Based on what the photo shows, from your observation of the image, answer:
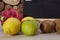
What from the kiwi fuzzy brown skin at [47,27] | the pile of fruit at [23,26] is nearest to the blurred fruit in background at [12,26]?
the pile of fruit at [23,26]

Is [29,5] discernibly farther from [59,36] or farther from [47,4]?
[59,36]

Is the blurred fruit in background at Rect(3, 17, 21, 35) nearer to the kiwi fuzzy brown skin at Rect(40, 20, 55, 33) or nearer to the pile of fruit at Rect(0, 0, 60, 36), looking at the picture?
the pile of fruit at Rect(0, 0, 60, 36)

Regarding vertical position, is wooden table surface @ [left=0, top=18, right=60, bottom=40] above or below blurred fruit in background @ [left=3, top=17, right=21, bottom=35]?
below

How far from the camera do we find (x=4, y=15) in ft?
2.55

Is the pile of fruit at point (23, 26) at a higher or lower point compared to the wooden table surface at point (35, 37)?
→ higher

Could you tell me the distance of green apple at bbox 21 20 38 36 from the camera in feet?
2.27

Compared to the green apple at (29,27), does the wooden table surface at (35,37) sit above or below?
below

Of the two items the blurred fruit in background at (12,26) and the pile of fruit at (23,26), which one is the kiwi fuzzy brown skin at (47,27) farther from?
the blurred fruit in background at (12,26)

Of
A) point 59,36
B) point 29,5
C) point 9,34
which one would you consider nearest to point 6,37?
point 9,34

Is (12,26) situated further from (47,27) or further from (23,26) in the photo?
(47,27)

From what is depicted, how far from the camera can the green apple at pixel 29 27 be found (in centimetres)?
69

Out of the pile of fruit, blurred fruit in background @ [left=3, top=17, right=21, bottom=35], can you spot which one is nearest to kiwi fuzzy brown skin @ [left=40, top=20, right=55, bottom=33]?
the pile of fruit

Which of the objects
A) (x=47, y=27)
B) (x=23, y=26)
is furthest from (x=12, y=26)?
(x=47, y=27)

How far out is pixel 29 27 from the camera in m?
0.69
